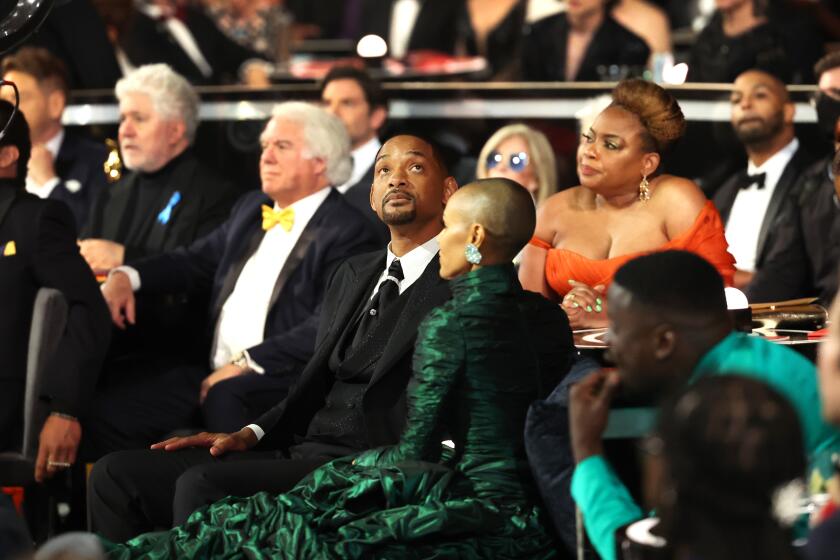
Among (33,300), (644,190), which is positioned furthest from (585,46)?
(33,300)

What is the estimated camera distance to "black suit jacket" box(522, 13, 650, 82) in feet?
27.2

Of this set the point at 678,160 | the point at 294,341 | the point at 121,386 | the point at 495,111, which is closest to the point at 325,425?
the point at 294,341

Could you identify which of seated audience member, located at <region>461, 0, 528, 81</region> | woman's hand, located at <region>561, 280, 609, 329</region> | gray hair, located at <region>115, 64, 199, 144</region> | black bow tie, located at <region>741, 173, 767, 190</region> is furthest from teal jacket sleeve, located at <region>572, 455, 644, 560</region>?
seated audience member, located at <region>461, 0, 528, 81</region>

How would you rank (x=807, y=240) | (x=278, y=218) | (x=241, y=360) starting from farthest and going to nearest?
(x=807, y=240)
(x=278, y=218)
(x=241, y=360)

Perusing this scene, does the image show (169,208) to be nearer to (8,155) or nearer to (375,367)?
(8,155)

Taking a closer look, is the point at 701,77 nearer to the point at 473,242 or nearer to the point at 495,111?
the point at 495,111

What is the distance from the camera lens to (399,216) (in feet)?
13.8

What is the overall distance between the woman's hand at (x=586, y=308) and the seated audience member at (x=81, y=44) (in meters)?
4.31

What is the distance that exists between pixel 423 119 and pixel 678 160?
1.48m

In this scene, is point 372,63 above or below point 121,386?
above

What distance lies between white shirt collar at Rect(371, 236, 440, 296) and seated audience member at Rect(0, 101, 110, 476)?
1.32 metres

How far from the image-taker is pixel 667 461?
7.92ft

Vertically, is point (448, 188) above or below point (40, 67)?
below

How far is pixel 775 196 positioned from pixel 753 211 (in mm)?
133
